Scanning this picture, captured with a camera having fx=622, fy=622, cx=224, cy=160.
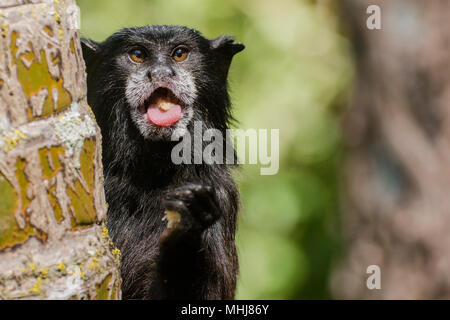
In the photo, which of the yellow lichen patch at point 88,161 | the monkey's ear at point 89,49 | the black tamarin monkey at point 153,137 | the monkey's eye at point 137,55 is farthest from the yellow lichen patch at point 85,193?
the monkey's ear at point 89,49

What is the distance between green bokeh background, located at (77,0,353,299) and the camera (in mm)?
8781

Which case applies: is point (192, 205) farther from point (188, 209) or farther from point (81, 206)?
point (81, 206)

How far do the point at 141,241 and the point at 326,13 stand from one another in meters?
5.98

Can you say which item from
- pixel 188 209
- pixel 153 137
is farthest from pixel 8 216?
pixel 153 137

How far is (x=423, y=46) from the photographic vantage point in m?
6.47

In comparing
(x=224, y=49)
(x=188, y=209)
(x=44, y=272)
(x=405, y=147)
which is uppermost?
(x=224, y=49)

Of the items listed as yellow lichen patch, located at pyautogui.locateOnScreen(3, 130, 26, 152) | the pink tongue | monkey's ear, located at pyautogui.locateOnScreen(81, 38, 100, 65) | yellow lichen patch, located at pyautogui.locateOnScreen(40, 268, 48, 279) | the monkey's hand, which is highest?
monkey's ear, located at pyautogui.locateOnScreen(81, 38, 100, 65)

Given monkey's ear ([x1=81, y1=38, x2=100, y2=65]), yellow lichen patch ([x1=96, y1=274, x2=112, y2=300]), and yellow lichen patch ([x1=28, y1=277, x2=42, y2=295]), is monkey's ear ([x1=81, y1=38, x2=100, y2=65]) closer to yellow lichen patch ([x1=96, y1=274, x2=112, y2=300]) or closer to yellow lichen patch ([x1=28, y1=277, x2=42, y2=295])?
yellow lichen patch ([x1=96, y1=274, x2=112, y2=300])

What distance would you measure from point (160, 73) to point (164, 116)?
0.99 feet

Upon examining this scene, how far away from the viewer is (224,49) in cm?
488

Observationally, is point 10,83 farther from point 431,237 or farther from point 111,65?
point 431,237

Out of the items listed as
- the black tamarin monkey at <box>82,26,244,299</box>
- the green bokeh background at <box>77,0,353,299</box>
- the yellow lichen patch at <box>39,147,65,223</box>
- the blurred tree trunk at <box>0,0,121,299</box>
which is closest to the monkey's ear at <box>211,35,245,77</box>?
the black tamarin monkey at <box>82,26,244,299</box>

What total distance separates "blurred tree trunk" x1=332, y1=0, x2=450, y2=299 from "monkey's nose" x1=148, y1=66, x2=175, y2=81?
125 inches

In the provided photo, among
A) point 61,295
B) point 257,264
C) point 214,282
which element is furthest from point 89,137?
point 257,264
